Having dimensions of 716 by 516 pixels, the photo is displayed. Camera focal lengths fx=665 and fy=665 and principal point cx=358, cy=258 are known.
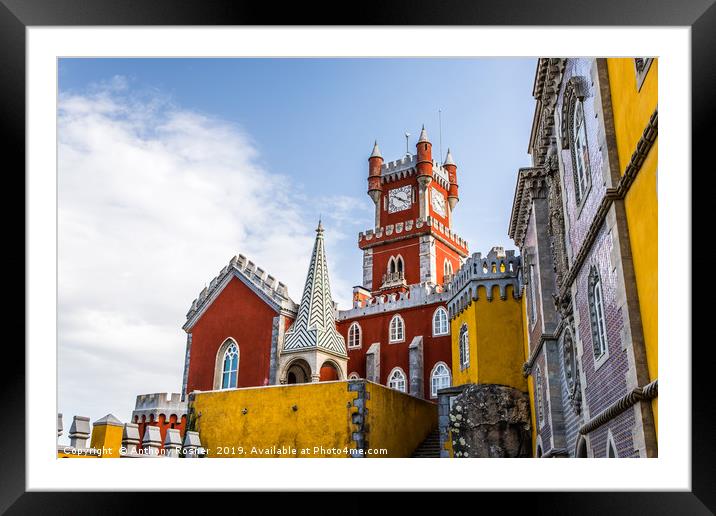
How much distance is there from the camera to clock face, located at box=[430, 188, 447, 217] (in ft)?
97.9

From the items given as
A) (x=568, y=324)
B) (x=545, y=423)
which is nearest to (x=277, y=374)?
(x=545, y=423)

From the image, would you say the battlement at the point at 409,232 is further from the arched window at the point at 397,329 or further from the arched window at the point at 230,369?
the arched window at the point at 230,369

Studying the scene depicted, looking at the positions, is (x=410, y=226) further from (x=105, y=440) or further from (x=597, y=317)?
(x=597, y=317)

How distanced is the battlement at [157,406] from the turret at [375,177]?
14686mm

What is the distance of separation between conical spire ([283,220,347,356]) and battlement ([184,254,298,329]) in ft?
2.12

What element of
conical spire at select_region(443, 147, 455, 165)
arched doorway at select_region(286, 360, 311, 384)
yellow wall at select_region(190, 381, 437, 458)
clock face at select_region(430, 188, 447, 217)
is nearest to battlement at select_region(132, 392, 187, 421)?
yellow wall at select_region(190, 381, 437, 458)

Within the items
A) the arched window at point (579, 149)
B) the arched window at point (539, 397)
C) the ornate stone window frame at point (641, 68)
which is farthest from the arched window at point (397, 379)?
the ornate stone window frame at point (641, 68)

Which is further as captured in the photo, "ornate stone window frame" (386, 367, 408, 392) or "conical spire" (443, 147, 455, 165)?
"conical spire" (443, 147, 455, 165)

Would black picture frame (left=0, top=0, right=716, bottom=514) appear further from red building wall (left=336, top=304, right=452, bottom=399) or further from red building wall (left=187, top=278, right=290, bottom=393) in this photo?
red building wall (left=336, top=304, right=452, bottom=399)

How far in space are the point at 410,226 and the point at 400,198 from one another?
175 cm

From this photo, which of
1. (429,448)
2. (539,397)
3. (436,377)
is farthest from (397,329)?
(539,397)
